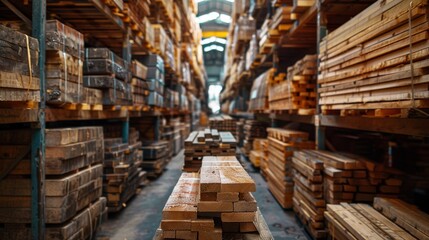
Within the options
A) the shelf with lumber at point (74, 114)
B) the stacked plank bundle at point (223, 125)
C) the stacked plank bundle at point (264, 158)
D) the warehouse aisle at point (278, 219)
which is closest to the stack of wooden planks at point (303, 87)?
the warehouse aisle at point (278, 219)

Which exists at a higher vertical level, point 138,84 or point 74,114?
point 138,84

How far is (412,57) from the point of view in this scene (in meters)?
2.84

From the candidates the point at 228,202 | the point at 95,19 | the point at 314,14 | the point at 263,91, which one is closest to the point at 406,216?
the point at 228,202

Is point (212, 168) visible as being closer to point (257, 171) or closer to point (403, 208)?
point (403, 208)

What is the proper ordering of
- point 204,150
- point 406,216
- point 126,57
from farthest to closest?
point 126,57
point 204,150
point 406,216

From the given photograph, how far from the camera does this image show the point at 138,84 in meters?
7.76

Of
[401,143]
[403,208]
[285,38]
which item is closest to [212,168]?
[403,208]

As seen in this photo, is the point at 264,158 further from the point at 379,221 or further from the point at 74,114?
the point at 74,114

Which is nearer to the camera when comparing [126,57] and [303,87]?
[303,87]

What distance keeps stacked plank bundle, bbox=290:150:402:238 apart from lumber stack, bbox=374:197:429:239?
17.4 inches

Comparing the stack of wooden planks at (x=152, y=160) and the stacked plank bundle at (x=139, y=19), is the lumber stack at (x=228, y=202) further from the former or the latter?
the stack of wooden planks at (x=152, y=160)

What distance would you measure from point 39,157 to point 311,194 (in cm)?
404

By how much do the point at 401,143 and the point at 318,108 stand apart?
340 centimetres

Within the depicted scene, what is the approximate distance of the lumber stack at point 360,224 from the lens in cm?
309
